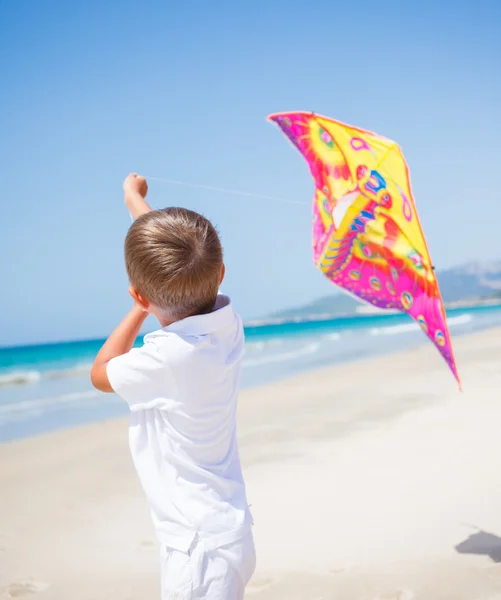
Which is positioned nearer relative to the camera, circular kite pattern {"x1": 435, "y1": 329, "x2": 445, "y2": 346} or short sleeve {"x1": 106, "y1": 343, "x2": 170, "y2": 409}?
short sleeve {"x1": 106, "y1": 343, "x2": 170, "y2": 409}

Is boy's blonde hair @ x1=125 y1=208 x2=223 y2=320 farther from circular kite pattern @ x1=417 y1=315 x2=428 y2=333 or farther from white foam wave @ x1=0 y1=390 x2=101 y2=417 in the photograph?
white foam wave @ x1=0 y1=390 x2=101 y2=417

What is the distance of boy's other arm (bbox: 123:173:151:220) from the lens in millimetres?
1805

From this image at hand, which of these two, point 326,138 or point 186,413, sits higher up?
point 326,138

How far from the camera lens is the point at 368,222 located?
3.41m

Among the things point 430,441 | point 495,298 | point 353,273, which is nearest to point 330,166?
point 353,273

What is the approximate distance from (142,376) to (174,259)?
30cm

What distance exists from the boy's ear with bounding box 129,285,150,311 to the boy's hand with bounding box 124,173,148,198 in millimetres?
419

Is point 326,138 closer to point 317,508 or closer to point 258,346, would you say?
point 317,508

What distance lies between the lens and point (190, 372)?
153 cm

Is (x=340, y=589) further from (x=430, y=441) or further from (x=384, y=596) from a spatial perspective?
(x=430, y=441)

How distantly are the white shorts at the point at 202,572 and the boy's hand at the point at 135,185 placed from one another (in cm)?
97

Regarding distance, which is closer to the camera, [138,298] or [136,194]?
[138,298]

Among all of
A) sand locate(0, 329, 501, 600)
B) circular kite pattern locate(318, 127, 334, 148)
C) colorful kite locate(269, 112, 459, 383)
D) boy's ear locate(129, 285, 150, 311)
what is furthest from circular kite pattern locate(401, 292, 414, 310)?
boy's ear locate(129, 285, 150, 311)

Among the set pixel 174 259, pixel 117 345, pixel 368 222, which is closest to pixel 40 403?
pixel 368 222
